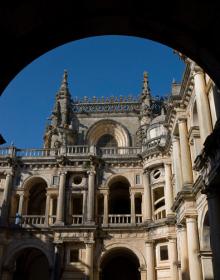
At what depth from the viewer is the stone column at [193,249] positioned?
Answer: 758 inches

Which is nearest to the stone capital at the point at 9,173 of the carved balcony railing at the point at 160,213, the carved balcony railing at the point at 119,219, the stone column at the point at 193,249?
the carved balcony railing at the point at 119,219

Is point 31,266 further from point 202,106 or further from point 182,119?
point 202,106

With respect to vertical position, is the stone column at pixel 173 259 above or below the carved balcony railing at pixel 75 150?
below

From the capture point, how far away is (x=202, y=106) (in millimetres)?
18281

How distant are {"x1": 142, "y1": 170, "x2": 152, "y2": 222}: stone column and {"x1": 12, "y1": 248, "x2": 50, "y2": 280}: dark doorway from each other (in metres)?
10.7

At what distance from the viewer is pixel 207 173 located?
15664 millimetres

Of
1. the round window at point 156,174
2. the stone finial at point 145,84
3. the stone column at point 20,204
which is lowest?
the stone column at point 20,204

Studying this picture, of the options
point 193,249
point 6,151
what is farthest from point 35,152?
point 193,249

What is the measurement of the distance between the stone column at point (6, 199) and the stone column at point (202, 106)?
1916 centimetres

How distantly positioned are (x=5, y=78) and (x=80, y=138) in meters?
30.9

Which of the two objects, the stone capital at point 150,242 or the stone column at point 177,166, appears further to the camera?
the stone capital at point 150,242

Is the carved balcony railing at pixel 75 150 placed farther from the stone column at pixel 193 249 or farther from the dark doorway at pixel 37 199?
the stone column at pixel 193 249

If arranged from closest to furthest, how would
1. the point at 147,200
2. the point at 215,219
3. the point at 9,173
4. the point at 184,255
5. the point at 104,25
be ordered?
the point at 104,25 < the point at 215,219 < the point at 184,255 < the point at 147,200 < the point at 9,173

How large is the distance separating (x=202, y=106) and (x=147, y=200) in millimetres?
14446
